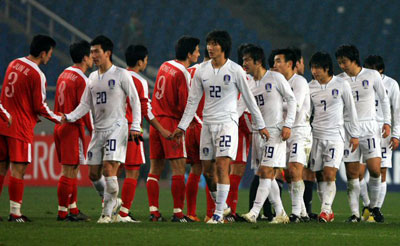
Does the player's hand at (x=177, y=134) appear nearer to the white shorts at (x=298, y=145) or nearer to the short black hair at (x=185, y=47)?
the short black hair at (x=185, y=47)

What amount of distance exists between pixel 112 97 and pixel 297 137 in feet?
7.22

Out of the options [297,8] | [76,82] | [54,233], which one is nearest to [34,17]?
[297,8]

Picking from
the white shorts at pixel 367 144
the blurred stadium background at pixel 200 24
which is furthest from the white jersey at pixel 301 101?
the blurred stadium background at pixel 200 24

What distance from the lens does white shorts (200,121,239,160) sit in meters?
8.07

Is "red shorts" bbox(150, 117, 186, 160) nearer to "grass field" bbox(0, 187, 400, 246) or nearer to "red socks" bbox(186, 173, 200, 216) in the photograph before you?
"red socks" bbox(186, 173, 200, 216)

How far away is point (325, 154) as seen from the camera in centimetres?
926

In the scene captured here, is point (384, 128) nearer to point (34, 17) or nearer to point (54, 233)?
Answer: point (54, 233)

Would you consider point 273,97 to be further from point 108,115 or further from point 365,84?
point 108,115

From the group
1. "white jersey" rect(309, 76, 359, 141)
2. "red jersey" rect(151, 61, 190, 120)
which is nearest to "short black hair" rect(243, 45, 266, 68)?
"red jersey" rect(151, 61, 190, 120)

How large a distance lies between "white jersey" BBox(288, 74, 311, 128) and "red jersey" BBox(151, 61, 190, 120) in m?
1.23

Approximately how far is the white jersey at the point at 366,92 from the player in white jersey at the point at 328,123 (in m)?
0.35

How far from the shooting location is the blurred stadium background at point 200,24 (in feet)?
70.5

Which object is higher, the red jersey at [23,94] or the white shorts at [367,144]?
the red jersey at [23,94]

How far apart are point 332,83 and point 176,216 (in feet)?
7.75
